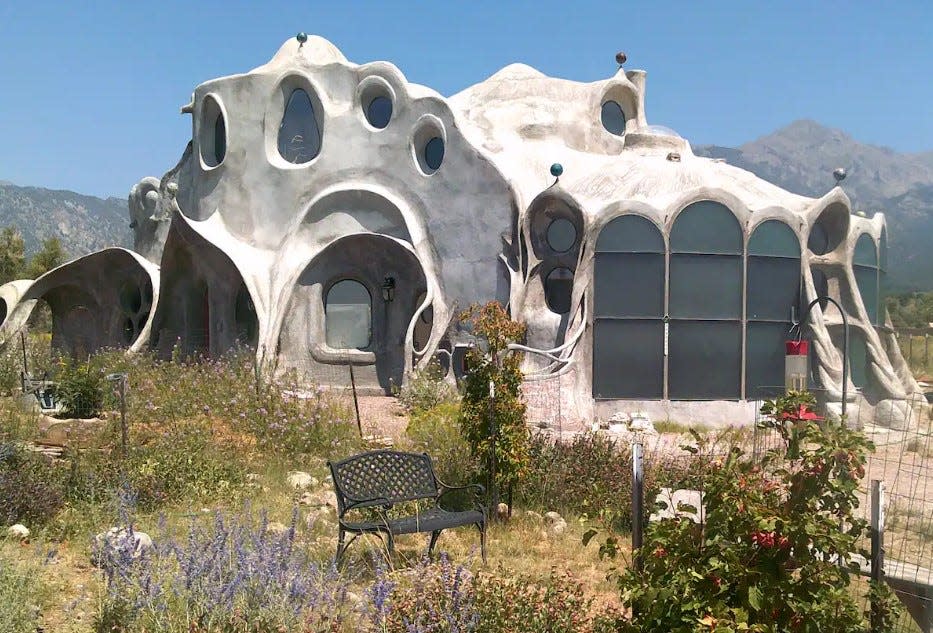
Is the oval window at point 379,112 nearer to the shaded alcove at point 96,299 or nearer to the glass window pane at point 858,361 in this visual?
the shaded alcove at point 96,299

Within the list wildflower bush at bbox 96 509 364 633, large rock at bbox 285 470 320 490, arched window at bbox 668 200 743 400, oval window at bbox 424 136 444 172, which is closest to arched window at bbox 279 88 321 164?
oval window at bbox 424 136 444 172

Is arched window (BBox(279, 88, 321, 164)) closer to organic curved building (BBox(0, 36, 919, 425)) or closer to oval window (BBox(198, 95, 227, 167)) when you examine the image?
organic curved building (BBox(0, 36, 919, 425))

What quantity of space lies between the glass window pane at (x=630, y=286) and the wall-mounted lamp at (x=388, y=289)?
5.76 m

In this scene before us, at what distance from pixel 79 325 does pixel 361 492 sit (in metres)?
20.4

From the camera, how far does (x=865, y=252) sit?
18156 millimetres

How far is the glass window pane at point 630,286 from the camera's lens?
1630cm

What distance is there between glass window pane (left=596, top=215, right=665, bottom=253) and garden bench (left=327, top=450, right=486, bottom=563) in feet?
30.9

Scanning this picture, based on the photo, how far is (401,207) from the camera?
20.0 meters

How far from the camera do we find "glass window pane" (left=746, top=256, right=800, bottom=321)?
1642 centimetres

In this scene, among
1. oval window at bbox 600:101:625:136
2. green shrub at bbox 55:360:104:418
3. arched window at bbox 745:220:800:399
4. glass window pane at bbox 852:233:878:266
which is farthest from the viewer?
oval window at bbox 600:101:625:136

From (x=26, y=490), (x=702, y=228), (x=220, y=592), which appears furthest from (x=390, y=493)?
(x=702, y=228)

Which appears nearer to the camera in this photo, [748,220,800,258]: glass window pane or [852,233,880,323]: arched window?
[748,220,800,258]: glass window pane

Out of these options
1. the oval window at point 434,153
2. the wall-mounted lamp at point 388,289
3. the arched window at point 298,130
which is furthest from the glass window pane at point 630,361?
the arched window at point 298,130

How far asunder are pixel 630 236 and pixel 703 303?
1870 mm
